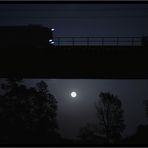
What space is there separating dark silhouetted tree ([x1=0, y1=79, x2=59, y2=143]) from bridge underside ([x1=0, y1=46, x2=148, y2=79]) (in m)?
9.04

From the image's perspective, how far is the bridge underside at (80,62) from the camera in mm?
10789

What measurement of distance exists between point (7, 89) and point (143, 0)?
1766cm

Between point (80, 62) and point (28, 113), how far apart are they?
12.2 m

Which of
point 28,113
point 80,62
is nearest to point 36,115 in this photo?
point 28,113

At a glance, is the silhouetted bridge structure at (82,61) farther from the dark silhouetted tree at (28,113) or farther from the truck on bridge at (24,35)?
the dark silhouetted tree at (28,113)

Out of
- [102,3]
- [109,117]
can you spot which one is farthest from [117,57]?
[109,117]

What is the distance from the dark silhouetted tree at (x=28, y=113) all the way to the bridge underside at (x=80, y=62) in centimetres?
904

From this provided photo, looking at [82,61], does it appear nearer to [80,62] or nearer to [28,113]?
[80,62]

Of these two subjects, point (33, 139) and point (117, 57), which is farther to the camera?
point (33, 139)

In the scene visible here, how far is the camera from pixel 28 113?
22125 mm

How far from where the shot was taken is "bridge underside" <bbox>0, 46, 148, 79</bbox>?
10.8 meters

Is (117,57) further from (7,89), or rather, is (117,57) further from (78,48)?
(7,89)

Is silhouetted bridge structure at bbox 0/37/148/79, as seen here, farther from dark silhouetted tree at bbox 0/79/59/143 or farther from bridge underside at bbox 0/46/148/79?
dark silhouetted tree at bbox 0/79/59/143

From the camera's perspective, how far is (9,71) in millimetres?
11883
